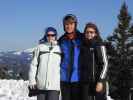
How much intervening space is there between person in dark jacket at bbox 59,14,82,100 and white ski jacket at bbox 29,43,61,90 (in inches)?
3.5

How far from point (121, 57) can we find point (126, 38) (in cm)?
576

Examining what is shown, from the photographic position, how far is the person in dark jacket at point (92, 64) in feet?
25.3

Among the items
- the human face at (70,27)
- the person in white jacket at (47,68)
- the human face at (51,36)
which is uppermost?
the human face at (70,27)

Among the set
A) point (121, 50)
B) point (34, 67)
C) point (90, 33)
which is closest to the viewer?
point (90, 33)

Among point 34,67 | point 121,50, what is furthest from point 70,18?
point 121,50

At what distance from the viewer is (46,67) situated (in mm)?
7918

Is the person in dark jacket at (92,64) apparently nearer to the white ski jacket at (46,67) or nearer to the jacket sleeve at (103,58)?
the jacket sleeve at (103,58)

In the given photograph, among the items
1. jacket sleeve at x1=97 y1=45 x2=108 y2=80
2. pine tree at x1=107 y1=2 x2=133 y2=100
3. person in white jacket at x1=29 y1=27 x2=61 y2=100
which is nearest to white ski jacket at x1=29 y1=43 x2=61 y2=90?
person in white jacket at x1=29 y1=27 x2=61 y2=100

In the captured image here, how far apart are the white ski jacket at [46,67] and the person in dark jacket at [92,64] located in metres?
0.38

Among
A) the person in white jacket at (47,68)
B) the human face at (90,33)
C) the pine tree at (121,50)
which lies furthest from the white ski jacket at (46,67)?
the pine tree at (121,50)

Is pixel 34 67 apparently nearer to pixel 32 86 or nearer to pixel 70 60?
pixel 32 86

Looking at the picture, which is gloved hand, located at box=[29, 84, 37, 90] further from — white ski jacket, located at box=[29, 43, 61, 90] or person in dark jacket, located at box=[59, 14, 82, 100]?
person in dark jacket, located at box=[59, 14, 82, 100]

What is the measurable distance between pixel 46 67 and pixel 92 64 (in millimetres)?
700

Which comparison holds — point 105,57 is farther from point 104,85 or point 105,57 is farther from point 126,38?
point 126,38
